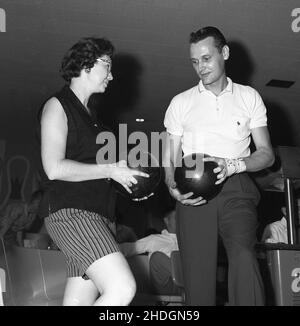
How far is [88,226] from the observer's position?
1.75 m

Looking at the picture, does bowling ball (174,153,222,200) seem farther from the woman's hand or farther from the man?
the woman's hand

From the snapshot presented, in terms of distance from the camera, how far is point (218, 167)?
2.17m

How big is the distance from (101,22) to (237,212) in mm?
2972

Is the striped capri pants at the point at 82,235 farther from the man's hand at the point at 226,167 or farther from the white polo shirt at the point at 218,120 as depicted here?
the white polo shirt at the point at 218,120

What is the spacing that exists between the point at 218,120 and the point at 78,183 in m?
0.82

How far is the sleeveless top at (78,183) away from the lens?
5.93ft

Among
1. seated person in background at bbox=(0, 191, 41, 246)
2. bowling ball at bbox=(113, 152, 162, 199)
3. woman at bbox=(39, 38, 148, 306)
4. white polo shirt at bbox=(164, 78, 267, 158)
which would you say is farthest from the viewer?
seated person in background at bbox=(0, 191, 41, 246)

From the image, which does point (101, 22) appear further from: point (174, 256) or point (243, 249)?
point (243, 249)

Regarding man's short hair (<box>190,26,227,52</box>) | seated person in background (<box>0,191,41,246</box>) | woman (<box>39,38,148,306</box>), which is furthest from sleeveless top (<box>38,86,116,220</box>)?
seated person in background (<box>0,191,41,246</box>)

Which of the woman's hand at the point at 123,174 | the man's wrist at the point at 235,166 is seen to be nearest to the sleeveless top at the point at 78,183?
the woman's hand at the point at 123,174

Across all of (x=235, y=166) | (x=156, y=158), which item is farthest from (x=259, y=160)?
(x=156, y=158)

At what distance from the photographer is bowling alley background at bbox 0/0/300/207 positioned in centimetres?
445

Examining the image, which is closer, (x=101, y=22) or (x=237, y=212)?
(x=237, y=212)
